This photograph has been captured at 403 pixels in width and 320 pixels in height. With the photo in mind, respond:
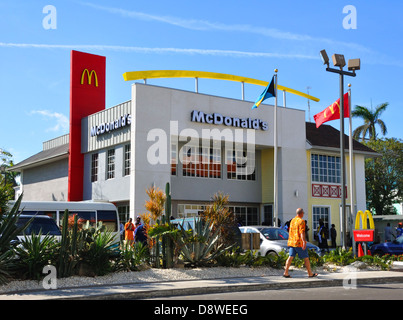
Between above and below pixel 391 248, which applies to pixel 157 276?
below

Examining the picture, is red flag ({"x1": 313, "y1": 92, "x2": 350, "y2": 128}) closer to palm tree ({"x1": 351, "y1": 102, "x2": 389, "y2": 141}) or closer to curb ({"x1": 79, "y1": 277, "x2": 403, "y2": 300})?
curb ({"x1": 79, "y1": 277, "x2": 403, "y2": 300})

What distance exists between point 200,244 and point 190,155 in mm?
14938

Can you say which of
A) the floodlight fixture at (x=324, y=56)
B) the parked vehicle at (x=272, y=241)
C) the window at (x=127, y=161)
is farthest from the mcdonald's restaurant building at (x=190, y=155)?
the floodlight fixture at (x=324, y=56)

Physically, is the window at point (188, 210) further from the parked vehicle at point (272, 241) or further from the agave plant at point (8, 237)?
the agave plant at point (8, 237)

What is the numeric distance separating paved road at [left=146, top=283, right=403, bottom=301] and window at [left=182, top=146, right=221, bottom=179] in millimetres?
17417

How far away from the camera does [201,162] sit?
29.4m

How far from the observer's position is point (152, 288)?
10.9 metres

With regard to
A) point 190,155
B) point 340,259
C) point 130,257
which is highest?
point 190,155

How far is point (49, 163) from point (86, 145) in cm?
593

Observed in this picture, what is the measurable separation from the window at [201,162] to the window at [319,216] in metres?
6.55

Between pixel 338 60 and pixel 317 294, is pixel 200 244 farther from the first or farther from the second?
pixel 338 60

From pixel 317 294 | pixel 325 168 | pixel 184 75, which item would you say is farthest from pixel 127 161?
pixel 317 294
